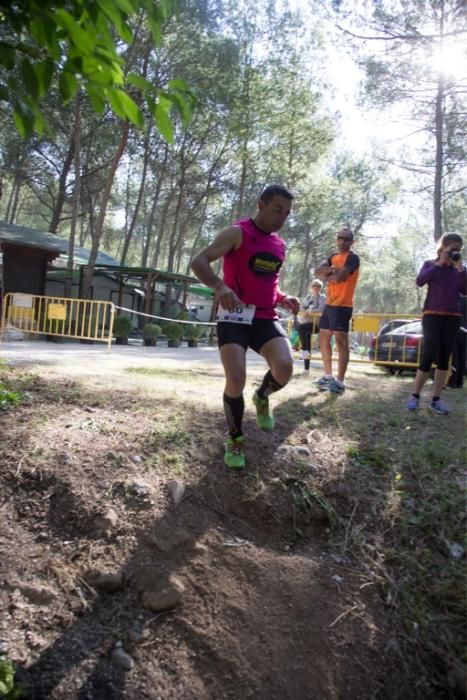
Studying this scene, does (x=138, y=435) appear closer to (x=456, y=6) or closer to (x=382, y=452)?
(x=382, y=452)

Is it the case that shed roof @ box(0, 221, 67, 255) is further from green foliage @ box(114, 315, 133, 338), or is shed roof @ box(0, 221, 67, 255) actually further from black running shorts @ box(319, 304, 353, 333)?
black running shorts @ box(319, 304, 353, 333)

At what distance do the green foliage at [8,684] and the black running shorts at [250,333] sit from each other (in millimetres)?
1888

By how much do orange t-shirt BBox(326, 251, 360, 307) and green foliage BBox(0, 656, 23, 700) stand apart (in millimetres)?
4478

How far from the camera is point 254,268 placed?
9.96ft

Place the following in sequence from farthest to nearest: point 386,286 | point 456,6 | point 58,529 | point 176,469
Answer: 1. point 386,286
2. point 456,6
3. point 176,469
4. point 58,529

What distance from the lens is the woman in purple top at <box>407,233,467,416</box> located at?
4.54 metres

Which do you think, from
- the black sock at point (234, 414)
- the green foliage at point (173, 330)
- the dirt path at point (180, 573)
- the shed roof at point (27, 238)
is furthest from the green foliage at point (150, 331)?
the black sock at point (234, 414)

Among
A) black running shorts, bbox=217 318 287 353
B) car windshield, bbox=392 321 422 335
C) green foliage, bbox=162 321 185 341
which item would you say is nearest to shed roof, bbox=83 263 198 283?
green foliage, bbox=162 321 185 341

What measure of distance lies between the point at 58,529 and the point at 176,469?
74 centimetres

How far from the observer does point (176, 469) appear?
110 inches

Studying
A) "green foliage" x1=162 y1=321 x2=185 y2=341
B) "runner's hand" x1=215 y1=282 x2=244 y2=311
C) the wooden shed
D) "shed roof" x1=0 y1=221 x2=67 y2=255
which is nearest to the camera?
"runner's hand" x1=215 y1=282 x2=244 y2=311

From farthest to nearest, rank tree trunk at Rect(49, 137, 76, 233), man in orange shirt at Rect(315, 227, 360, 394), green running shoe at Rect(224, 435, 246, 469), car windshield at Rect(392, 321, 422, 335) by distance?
tree trunk at Rect(49, 137, 76, 233) < car windshield at Rect(392, 321, 422, 335) < man in orange shirt at Rect(315, 227, 360, 394) < green running shoe at Rect(224, 435, 246, 469)

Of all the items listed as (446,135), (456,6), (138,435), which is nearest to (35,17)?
(138,435)

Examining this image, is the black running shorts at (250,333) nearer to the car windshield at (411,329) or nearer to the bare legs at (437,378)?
the bare legs at (437,378)
